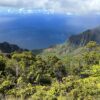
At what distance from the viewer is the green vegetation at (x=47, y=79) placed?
88.2 feet

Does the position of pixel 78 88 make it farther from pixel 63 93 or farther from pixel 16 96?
pixel 16 96

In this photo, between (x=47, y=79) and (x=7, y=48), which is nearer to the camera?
(x=47, y=79)

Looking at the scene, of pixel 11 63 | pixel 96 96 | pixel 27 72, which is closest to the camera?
pixel 96 96

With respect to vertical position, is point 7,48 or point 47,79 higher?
point 7,48

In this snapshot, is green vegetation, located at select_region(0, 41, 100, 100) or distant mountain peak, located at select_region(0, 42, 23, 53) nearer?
green vegetation, located at select_region(0, 41, 100, 100)

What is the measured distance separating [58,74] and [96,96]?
35.5m

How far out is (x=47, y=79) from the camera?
50.6 metres

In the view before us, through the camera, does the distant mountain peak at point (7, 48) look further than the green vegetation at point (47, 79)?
Yes

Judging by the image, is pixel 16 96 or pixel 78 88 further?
pixel 16 96

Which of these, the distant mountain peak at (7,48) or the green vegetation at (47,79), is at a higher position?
the distant mountain peak at (7,48)

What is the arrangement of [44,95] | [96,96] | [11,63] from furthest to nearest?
[11,63] < [44,95] < [96,96]

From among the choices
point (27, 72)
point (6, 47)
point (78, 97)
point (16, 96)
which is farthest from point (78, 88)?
point (6, 47)

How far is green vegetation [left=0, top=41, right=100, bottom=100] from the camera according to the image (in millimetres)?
26891

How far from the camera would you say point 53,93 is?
93.7ft
